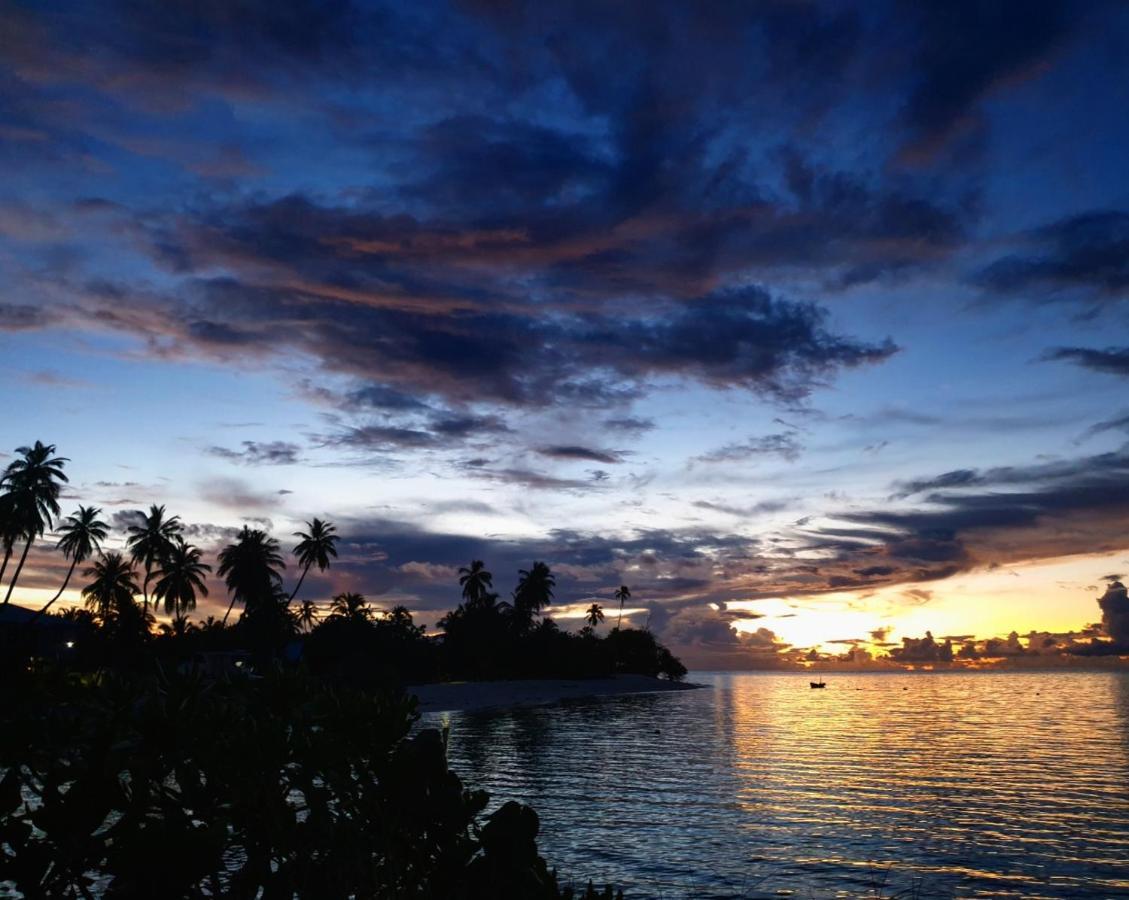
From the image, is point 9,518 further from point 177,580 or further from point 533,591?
point 533,591

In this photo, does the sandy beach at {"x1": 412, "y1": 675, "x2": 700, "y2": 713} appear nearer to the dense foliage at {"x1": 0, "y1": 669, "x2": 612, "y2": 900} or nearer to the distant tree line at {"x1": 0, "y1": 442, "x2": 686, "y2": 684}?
the distant tree line at {"x1": 0, "y1": 442, "x2": 686, "y2": 684}

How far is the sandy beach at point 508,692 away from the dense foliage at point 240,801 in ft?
207

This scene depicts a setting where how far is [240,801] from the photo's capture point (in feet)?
17.8

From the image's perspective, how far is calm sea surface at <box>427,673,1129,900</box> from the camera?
2331 centimetres

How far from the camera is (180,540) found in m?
87.4

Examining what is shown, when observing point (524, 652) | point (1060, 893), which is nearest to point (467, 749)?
point (1060, 893)

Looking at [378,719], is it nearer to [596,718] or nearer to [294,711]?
[294,711]

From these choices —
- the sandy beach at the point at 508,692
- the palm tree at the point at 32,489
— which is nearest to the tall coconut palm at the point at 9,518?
the palm tree at the point at 32,489

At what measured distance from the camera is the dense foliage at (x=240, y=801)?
4.43 metres

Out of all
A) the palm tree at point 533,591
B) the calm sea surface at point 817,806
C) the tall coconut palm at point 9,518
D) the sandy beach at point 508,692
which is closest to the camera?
the calm sea surface at point 817,806

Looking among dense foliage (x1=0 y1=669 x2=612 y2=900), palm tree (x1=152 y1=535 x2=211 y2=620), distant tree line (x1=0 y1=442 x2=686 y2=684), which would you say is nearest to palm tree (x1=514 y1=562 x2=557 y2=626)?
distant tree line (x1=0 y1=442 x2=686 y2=684)

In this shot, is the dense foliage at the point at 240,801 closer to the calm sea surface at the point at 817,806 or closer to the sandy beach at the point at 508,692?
the calm sea surface at the point at 817,806

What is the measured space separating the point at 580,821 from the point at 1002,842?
13846 mm

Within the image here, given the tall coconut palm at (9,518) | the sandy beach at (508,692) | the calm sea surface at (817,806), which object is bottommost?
the calm sea surface at (817,806)
